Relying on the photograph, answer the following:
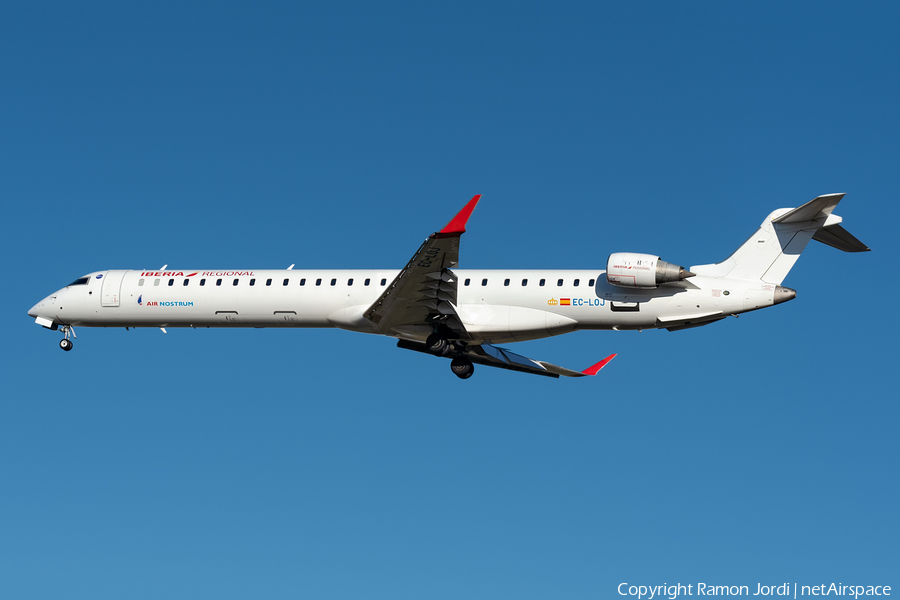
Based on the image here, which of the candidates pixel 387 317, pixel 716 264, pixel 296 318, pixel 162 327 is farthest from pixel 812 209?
pixel 162 327

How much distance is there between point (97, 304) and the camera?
32.8 m

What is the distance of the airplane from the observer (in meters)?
27.5

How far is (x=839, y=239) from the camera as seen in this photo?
2755cm

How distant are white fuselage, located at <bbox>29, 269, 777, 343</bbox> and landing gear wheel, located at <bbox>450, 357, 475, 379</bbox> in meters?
2.12

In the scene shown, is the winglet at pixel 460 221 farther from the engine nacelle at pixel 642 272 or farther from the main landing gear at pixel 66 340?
the main landing gear at pixel 66 340

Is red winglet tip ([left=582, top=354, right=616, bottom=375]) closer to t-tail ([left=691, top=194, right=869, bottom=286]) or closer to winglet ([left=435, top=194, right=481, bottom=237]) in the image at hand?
t-tail ([left=691, top=194, right=869, bottom=286])

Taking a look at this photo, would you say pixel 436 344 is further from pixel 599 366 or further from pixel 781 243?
pixel 781 243

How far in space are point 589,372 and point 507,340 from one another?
15.3 ft

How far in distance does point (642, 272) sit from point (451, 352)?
6544 millimetres

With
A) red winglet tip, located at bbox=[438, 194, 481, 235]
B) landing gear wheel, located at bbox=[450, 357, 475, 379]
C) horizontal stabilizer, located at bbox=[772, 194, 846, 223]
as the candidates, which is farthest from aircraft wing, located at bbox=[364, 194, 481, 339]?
horizontal stabilizer, located at bbox=[772, 194, 846, 223]

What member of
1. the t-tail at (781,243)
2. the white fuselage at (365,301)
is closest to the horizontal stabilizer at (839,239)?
the t-tail at (781,243)

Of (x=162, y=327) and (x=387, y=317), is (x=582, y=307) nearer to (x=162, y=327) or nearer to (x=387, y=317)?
(x=387, y=317)

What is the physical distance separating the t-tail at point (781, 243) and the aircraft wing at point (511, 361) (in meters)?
6.15

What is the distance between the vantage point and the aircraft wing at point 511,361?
31794 millimetres
